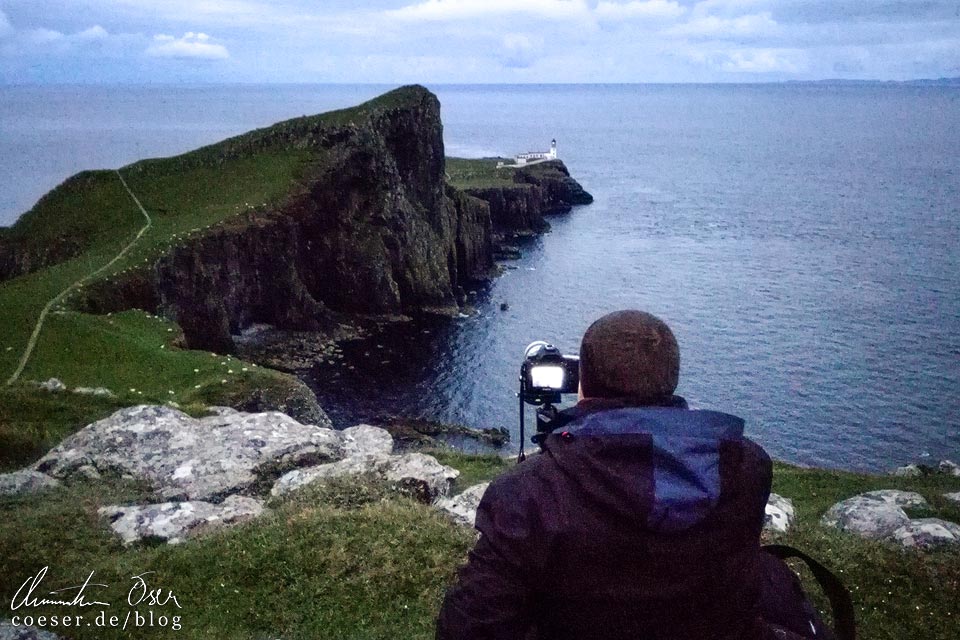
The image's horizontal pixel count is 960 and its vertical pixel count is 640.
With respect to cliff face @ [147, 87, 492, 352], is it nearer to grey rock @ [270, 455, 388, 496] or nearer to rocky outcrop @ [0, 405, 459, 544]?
rocky outcrop @ [0, 405, 459, 544]

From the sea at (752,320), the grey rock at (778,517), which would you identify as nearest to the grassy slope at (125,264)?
the sea at (752,320)

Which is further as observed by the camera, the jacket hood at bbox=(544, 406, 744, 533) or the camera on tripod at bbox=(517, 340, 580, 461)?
the camera on tripod at bbox=(517, 340, 580, 461)

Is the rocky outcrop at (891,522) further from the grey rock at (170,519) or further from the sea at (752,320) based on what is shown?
the sea at (752,320)

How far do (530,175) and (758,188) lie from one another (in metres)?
48.2

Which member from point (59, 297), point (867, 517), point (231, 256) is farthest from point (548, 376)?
point (231, 256)

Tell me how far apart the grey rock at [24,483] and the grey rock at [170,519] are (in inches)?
116

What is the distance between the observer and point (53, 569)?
10.8m

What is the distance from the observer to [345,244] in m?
74.1

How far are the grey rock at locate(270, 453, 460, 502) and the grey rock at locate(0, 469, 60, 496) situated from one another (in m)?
4.46

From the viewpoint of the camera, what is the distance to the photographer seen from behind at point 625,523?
13.9 feet

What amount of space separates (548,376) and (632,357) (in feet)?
6.10

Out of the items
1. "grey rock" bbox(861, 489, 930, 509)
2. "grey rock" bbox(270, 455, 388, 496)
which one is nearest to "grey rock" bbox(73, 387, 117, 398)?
"grey rock" bbox(270, 455, 388, 496)

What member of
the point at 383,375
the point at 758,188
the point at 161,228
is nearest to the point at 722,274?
the point at 383,375

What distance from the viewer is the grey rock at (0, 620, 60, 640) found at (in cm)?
910
